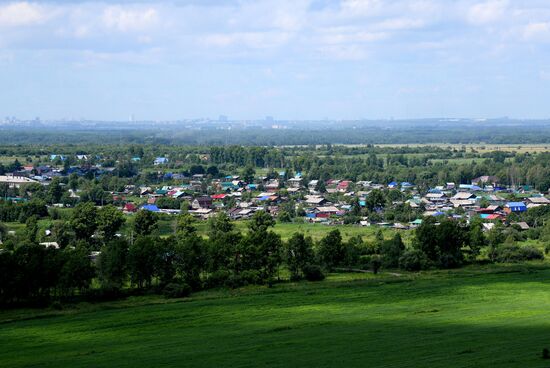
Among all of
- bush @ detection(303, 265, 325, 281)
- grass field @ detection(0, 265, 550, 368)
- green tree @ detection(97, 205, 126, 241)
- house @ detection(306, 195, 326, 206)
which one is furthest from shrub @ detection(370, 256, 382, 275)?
house @ detection(306, 195, 326, 206)

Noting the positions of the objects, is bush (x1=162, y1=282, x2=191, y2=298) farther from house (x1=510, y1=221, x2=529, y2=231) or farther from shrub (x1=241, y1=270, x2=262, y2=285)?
house (x1=510, y1=221, x2=529, y2=231)

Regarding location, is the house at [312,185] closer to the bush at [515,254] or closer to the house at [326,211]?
the house at [326,211]

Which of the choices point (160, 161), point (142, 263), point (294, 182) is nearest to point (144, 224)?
point (142, 263)

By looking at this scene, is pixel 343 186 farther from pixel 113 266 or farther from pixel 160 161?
pixel 113 266

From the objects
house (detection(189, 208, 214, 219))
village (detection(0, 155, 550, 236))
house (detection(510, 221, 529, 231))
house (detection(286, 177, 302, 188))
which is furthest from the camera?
house (detection(286, 177, 302, 188))

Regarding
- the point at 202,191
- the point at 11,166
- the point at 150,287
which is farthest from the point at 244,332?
the point at 11,166

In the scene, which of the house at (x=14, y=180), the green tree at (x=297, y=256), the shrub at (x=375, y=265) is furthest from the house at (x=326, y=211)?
the house at (x=14, y=180)

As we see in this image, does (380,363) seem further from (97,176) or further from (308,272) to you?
(97,176)
